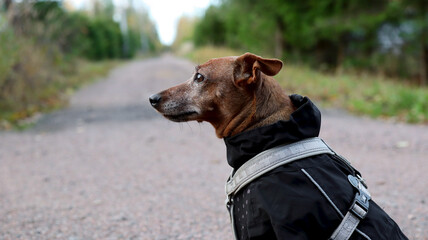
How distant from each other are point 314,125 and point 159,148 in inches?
221

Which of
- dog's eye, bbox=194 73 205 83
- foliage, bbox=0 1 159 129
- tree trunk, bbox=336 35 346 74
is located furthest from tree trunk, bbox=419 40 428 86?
dog's eye, bbox=194 73 205 83

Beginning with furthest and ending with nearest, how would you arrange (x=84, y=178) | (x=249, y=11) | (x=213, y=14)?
(x=213, y=14)
(x=249, y=11)
(x=84, y=178)

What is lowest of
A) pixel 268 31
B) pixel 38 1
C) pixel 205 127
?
pixel 205 127

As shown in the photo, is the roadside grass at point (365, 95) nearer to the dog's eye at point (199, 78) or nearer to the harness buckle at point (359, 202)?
the dog's eye at point (199, 78)

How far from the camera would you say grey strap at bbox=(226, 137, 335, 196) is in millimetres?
2320

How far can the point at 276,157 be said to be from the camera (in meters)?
2.33

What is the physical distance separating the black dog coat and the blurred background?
773 cm

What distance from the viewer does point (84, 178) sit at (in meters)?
6.02

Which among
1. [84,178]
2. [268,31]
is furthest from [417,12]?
[84,178]

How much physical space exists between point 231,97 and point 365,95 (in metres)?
9.72

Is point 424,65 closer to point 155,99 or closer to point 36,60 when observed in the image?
point 36,60

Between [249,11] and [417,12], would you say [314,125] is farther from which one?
[249,11]

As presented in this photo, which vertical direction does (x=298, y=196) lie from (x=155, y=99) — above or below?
below

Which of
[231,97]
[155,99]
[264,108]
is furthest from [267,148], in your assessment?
[155,99]
